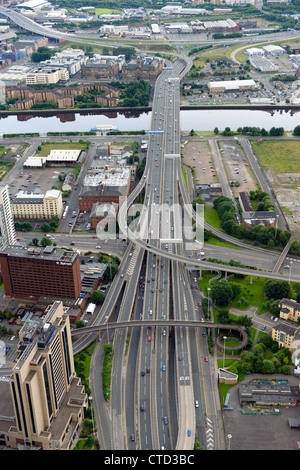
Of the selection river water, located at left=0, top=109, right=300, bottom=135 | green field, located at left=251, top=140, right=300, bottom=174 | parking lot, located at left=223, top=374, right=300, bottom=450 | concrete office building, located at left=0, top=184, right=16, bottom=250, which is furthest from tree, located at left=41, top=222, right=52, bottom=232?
river water, located at left=0, top=109, right=300, bottom=135

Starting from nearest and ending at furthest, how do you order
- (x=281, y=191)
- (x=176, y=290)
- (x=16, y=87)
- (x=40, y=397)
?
1. (x=40, y=397)
2. (x=176, y=290)
3. (x=281, y=191)
4. (x=16, y=87)

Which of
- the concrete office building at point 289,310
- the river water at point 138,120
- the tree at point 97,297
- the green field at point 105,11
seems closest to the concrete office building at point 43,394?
the tree at point 97,297

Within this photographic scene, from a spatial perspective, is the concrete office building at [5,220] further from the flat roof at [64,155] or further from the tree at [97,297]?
the flat roof at [64,155]

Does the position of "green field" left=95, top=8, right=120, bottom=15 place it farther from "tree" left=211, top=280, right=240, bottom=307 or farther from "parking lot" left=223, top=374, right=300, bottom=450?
"parking lot" left=223, top=374, right=300, bottom=450

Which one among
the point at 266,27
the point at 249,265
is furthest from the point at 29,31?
the point at 249,265

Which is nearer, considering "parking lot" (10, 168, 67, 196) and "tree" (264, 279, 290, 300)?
"tree" (264, 279, 290, 300)

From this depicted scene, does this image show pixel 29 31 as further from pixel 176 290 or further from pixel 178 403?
pixel 178 403
